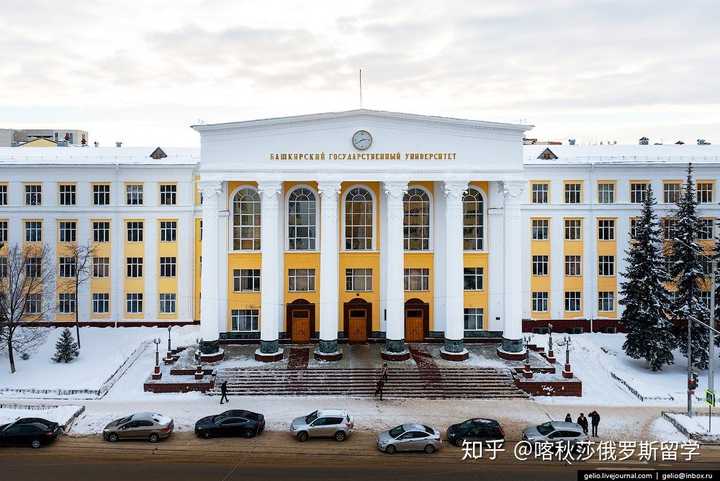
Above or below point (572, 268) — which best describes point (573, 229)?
above

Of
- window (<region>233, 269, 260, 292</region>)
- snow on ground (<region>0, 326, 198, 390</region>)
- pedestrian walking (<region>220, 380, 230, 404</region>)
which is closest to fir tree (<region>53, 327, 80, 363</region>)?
snow on ground (<region>0, 326, 198, 390</region>)

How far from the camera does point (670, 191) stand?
1790 inches

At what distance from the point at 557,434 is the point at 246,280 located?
21.0 metres

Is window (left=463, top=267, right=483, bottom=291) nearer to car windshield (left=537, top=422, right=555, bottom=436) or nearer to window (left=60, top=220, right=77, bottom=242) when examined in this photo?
car windshield (left=537, top=422, right=555, bottom=436)

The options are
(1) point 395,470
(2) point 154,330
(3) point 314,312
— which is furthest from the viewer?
(2) point 154,330

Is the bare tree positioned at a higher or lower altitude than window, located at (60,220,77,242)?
lower

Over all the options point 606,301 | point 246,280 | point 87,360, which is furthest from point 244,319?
point 606,301

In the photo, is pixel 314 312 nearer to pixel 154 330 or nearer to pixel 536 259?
pixel 154 330

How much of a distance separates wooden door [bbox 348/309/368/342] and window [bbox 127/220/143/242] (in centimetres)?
1726

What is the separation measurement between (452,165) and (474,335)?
10.8 meters

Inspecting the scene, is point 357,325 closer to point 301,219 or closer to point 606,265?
point 301,219

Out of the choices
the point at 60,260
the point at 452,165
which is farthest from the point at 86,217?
the point at 452,165

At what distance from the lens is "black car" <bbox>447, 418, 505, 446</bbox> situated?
978 inches

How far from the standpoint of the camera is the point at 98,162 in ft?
150
